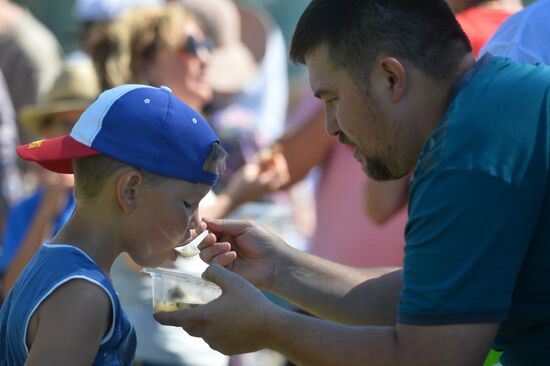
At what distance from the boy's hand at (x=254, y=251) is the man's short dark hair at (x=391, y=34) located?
0.69m

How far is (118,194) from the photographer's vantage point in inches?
119

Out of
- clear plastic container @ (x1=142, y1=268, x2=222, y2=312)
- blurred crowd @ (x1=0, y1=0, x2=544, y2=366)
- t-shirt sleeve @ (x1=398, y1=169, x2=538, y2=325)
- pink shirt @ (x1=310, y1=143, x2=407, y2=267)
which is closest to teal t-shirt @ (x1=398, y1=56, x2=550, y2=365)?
t-shirt sleeve @ (x1=398, y1=169, x2=538, y2=325)

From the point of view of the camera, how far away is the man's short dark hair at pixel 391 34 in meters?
2.86

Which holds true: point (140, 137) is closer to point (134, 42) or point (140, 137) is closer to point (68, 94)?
point (134, 42)

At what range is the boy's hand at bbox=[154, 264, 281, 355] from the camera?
2.80 meters

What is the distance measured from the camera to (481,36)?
4078 mm

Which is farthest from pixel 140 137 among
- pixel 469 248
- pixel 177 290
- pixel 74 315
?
pixel 469 248

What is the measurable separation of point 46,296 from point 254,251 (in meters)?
0.80

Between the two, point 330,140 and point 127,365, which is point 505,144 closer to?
point 127,365

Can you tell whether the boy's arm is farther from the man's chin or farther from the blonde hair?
the blonde hair

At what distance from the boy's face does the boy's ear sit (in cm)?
1

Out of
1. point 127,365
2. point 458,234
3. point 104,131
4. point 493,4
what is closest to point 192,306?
point 127,365

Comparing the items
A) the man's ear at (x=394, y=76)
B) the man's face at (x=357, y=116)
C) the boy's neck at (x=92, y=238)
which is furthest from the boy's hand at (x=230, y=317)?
the man's ear at (x=394, y=76)

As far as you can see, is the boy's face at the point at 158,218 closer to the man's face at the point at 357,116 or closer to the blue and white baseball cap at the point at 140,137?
the blue and white baseball cap at the point at 140,137
